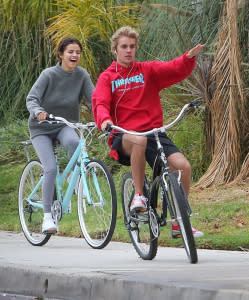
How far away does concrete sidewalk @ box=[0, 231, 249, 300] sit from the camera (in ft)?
16.7

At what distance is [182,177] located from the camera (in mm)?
6566

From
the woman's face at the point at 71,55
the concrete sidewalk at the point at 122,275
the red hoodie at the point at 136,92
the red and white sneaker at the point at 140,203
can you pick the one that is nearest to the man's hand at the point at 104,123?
the red hoodie at the point at 136,92

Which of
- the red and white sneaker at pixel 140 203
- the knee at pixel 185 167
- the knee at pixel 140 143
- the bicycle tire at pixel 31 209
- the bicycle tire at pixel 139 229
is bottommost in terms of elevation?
the bicycle tire at pixel 31 209

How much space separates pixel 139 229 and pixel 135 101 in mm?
1022

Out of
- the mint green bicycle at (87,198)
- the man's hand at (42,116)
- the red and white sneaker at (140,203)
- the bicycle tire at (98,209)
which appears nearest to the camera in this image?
the red and white sneaker at (140,203)

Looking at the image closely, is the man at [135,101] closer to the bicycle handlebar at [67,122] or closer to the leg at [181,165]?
the leg at [181,165]

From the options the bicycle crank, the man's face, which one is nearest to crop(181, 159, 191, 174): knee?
the bicycle crank

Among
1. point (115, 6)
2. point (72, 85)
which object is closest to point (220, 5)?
point (115, 6)

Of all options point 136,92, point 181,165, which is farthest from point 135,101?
point 181,165

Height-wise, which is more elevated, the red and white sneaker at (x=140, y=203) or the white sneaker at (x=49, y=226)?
the red and white sneaker at (x=140, y=203)

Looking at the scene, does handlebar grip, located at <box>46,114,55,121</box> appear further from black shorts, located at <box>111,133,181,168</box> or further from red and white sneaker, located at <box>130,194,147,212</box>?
red and white sneaker, located at <box>130,194,147,212</box>

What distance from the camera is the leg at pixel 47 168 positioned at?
8.20 metres

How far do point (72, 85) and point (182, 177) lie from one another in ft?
7.16

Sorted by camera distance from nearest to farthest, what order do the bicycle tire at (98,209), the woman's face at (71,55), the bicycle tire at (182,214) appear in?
the bicycle tire at (182,214), the bicycle tire at (98,209), the woman's face at (71,55)
